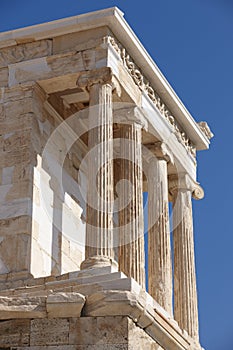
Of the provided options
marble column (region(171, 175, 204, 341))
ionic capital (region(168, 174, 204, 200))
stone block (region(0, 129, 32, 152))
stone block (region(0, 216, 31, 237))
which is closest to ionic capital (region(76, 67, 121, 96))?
stone block (region(0, 129, 32, 152))

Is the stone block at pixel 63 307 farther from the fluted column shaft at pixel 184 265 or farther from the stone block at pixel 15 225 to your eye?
the fluted column shaft at pixel 184 265

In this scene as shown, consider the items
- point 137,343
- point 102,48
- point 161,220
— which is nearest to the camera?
point 137,343

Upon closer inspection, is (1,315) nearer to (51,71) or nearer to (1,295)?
(1,295)

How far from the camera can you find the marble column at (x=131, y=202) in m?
28.3

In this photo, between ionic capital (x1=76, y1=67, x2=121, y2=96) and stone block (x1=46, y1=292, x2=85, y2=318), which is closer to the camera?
stone block (x1=46, y1=292, x2=85, y2=318)

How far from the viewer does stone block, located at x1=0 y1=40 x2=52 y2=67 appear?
1142 inches

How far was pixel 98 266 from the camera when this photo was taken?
2580 centimetres

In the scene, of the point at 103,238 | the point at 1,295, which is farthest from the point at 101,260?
the point at 1,295

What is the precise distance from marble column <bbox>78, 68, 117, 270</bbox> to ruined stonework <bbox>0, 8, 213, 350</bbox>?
3 cm

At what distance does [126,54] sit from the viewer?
29.5 m

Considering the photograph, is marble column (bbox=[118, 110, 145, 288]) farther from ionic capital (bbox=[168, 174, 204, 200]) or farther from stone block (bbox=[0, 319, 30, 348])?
stone block (bbox=[0, 319, 30, 348])

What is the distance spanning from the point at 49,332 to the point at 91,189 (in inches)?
194

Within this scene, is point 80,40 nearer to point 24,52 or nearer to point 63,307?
point 24,52

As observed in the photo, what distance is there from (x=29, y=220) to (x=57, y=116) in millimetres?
3678
